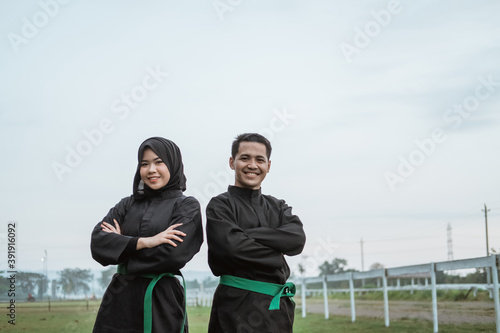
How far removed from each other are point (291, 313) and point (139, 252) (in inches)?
42.2

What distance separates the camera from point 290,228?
4203 mm

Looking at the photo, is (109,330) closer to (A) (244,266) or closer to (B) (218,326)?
(B) (218,326)

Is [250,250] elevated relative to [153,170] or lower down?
lower down

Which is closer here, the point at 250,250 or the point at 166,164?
the point at 250,250

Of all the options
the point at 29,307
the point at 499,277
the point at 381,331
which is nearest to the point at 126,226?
the point at 29,307

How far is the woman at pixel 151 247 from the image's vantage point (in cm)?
391

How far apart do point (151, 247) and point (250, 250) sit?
62 centimetres

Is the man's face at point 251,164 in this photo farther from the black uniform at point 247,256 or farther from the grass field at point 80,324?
the grass field at point 80,324

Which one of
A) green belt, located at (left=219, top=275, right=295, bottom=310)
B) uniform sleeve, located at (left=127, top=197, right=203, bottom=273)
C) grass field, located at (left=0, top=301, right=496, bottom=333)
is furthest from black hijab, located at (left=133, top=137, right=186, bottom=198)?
grass field, located at (left=0, top=301, right=496, bottom=333)

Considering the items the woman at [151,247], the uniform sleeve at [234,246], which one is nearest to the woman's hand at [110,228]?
the woman at [151,247]

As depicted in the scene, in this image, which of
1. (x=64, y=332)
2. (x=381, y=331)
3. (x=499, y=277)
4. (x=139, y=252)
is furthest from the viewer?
(x=381, y=331)

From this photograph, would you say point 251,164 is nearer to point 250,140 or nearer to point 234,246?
point 250,140

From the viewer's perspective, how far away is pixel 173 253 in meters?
3.89

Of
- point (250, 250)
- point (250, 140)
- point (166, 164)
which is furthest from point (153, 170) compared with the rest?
point (250, 250)
